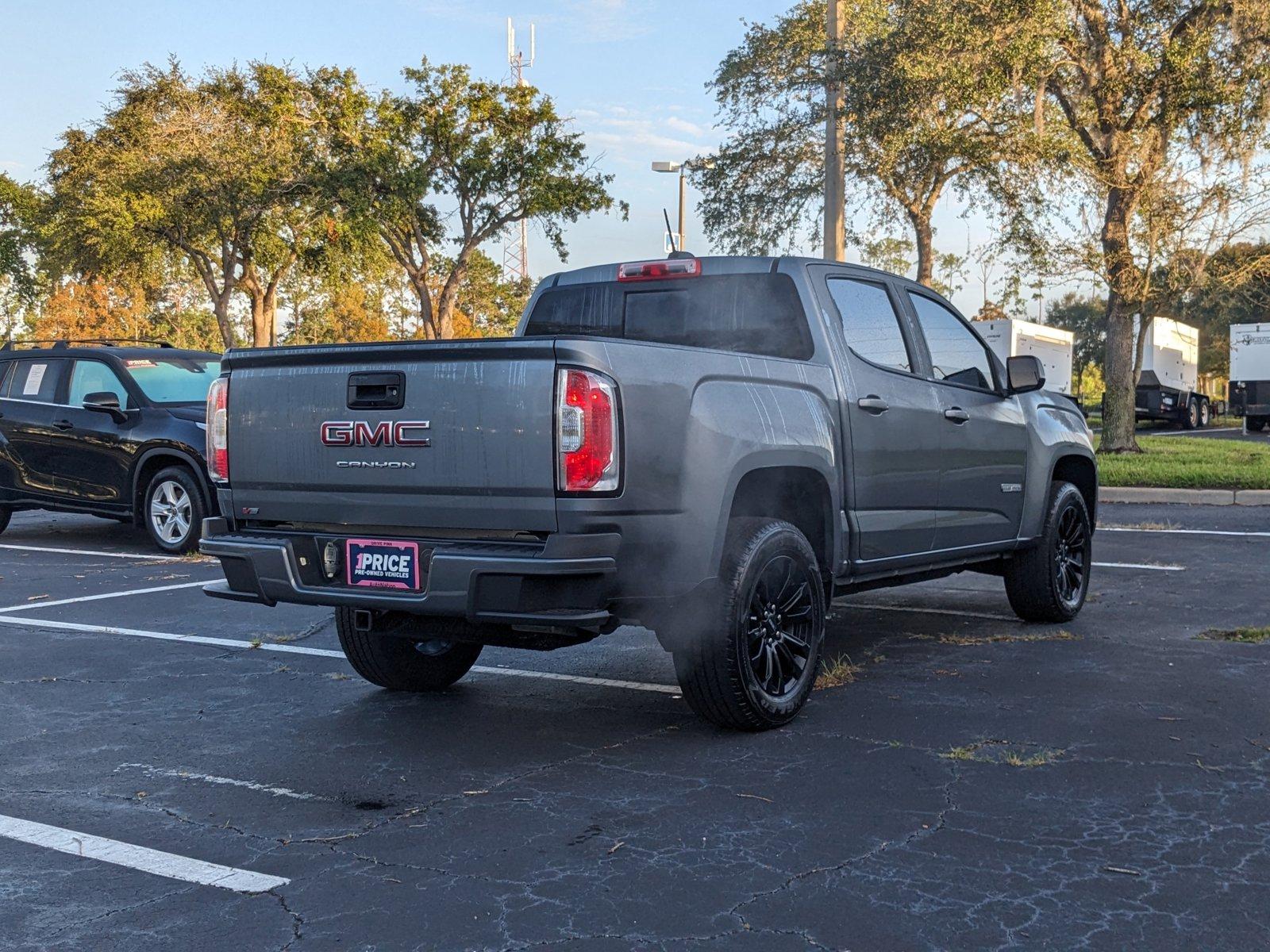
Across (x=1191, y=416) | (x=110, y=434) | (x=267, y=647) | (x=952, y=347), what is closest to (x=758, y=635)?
(x=952, y=347)

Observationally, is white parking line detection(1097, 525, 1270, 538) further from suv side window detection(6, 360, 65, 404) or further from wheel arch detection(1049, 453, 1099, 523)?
suv side window detection(6, 360, 65, 404)

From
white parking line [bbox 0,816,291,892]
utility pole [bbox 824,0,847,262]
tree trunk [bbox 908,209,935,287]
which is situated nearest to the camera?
white parking line [bbox 0,816,291,892]

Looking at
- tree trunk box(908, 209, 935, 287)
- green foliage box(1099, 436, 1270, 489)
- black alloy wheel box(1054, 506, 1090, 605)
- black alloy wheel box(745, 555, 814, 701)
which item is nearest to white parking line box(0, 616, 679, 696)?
black alloy wheel box(745, 555, 814, 701)

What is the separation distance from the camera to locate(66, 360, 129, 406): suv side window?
495 inches

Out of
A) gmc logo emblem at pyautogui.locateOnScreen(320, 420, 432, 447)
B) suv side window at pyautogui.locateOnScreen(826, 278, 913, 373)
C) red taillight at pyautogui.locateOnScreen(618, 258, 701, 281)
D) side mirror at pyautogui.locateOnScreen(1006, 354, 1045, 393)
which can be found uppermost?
red taillight at pyautogui.locateOnScreen(618, 258, 701, 281)

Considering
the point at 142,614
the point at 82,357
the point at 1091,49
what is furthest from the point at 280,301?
the point at 142,614

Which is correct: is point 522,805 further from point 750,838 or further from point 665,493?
point 665,493

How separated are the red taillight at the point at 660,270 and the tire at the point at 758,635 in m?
1.37

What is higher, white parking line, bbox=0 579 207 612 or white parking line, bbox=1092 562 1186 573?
white parking line, bbox=1092 562 1186 573

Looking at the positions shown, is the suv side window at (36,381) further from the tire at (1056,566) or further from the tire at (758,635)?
the tire at (758,635)

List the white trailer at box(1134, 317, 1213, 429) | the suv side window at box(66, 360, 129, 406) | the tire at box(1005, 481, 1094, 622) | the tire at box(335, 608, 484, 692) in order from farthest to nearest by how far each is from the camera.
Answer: the white trailer at box(1134, 317, 1213, 429) < the suv side window at box(66, 360, 129, 406) < the tire at box(1005, 481, 1094, 622) < the tire at box(335, 608, 484, 692)

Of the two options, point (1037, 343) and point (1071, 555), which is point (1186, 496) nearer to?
point (1071, 555)

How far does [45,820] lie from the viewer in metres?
4.34

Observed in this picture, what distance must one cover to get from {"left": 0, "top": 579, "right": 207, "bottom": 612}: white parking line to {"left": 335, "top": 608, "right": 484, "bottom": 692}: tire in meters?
3.76
